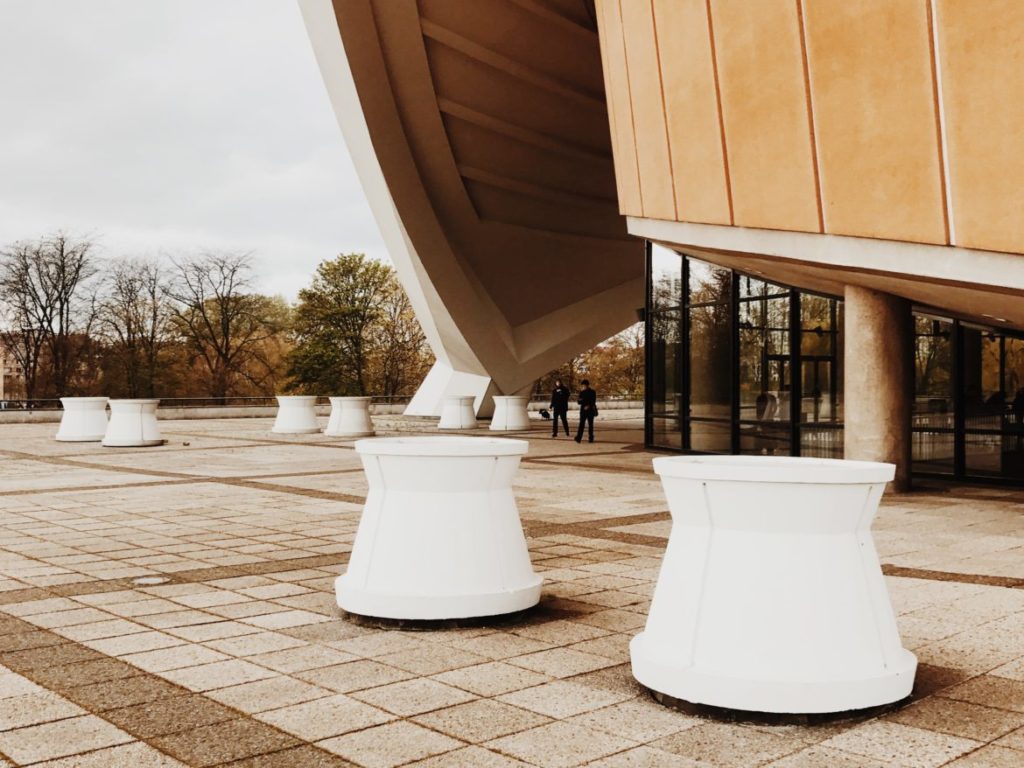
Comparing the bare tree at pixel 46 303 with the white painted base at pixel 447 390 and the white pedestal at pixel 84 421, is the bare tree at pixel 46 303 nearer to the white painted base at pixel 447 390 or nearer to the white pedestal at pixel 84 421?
the white painted base at pixel 447 390

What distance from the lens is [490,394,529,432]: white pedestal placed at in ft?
103

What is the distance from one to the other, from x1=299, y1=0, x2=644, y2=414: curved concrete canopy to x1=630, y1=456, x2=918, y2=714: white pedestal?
64.1 ft

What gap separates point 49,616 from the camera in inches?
256

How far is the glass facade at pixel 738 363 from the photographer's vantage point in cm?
1827

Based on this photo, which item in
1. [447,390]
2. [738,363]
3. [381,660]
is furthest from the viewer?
[447,390]

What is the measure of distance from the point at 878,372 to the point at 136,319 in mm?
48335

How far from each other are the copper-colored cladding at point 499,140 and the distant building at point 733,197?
0.24ft

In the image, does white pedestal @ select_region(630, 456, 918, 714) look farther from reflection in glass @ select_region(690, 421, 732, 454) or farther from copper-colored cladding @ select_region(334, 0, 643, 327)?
copper-colored cladding @ select_region(334, 0, 643, 327)

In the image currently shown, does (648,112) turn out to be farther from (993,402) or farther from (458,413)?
(458,413)

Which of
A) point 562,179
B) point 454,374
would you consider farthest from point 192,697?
point 454,374

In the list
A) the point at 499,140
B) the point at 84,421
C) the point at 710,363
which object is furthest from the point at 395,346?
the point at 710,363

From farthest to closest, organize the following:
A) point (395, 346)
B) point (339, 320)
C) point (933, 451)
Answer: point (395, 346)
point (339, 320)
point (933, 451)

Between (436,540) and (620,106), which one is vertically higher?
(620,106)

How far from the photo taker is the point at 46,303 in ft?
162
